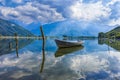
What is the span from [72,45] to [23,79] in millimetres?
41470

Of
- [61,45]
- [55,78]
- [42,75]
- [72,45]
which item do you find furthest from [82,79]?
[72,45]

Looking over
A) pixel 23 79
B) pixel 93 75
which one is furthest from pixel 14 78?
pixel 93 75

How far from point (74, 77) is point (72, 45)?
4029cm

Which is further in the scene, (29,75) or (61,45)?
(61,45)

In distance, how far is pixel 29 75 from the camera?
16875 millimetres

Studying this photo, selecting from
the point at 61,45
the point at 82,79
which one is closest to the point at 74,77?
the point at 82,79

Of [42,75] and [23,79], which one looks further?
[42,75]

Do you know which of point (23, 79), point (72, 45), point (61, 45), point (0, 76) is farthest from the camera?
point (72, 45)

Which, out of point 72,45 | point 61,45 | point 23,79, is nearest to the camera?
point 23,79

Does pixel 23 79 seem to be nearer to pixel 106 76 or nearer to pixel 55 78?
pixel 55 78

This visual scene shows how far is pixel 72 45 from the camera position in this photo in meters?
56.5

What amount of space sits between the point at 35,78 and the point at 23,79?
2.71 ft

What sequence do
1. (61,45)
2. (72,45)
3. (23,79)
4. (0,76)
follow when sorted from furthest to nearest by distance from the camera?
(72,45)
(61,45)
(0,76)
(23,79)

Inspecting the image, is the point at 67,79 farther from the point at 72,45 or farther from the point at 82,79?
the point at 72,45
